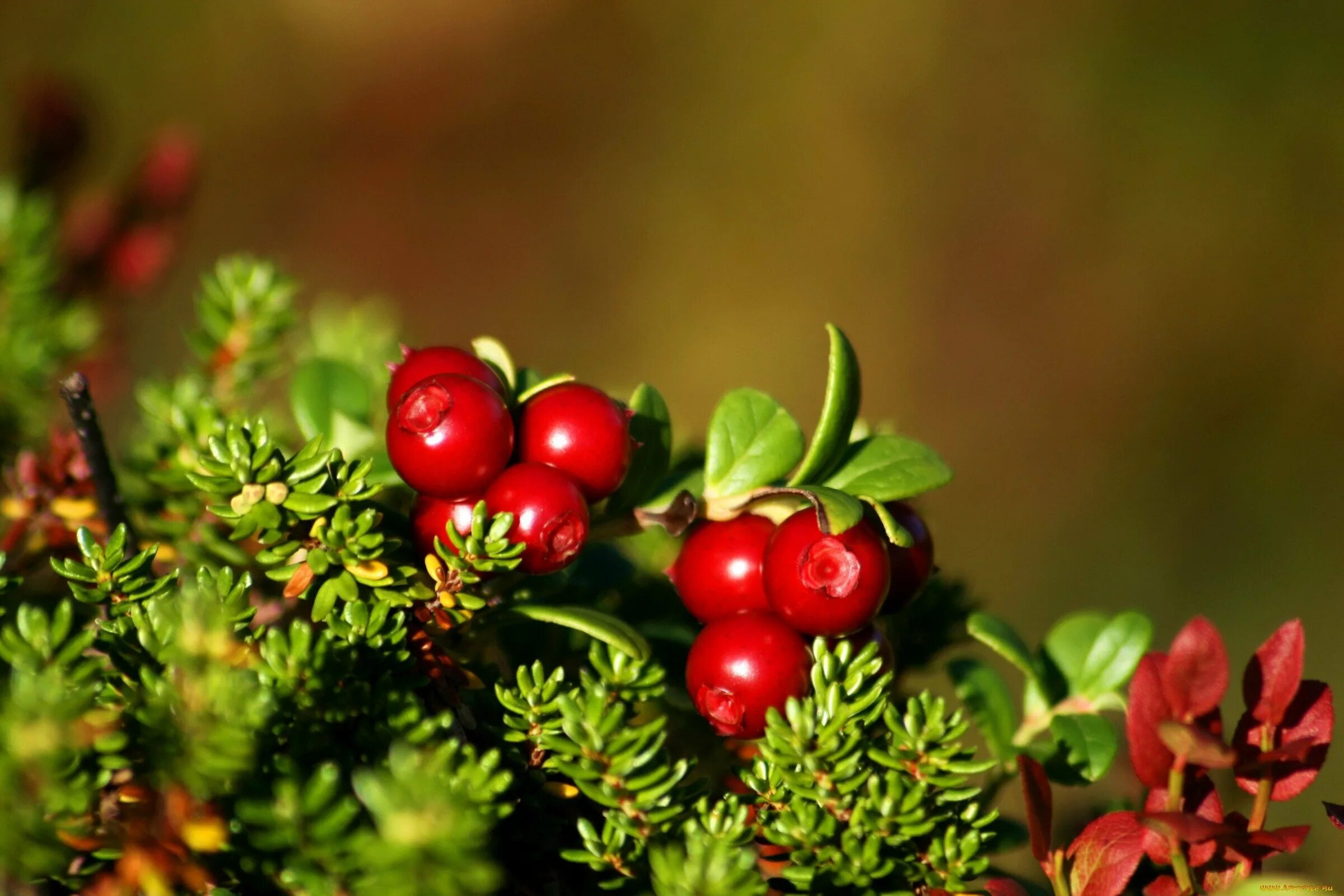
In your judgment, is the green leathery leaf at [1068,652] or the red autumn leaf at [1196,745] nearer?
the red autumn leaf at [1196,745]

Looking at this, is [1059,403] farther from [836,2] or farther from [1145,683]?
[1145,683]

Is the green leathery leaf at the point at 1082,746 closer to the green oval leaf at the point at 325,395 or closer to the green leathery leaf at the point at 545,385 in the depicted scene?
the green leathery leaf at the point at 545,385

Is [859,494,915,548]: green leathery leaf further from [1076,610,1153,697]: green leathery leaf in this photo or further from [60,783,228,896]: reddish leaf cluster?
[60,783,228,896]: reddish leaf cluster

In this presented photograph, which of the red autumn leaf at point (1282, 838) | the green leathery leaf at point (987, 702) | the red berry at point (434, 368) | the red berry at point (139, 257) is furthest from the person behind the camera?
the red berry at point (139, 257)

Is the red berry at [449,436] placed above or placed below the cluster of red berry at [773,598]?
above

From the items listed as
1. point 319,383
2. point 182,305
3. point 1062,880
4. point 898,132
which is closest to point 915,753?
point 1062,880

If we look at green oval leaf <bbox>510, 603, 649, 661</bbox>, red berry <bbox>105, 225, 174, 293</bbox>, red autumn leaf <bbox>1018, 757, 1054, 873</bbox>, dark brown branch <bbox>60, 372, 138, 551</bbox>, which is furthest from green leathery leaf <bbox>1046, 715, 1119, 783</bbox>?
red berry <bbox>105, 225, 174, 293</bbox>

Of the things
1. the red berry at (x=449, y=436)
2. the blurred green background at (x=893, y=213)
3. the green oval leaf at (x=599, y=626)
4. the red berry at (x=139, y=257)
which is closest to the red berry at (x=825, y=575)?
the green oval leaf at (x=599, y=626)
